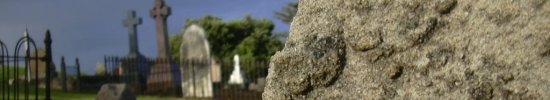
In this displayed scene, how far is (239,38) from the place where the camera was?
42.5 m

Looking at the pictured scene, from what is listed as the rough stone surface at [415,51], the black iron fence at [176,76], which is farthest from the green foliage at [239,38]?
the rough stone surface at [415,51]

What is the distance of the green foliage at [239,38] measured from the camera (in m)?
40.9

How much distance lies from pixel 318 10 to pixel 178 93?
1886cm

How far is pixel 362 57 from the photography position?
99.2 inches

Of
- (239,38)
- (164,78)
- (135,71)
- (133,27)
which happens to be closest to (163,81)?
(164,78)

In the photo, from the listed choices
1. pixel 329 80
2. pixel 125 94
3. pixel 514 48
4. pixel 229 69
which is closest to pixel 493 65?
pixel 514 48

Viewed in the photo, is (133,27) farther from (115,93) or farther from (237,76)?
(115,93)

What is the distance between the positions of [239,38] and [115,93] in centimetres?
2992

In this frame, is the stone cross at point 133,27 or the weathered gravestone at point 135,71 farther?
the stone cross at point 133,27

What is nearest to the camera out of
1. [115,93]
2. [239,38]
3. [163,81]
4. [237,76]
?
[115,93]

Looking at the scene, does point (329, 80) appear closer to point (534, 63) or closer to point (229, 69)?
point (534, 63)

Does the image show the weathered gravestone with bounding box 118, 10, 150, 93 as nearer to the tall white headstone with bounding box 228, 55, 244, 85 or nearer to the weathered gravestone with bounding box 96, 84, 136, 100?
the tall white headstone with bounding box 228, 55, 244, 85

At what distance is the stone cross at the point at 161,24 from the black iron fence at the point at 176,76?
15.3 feet

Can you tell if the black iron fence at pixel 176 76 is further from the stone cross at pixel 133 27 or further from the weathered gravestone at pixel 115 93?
the weathered gravestone at pixel 115 93
